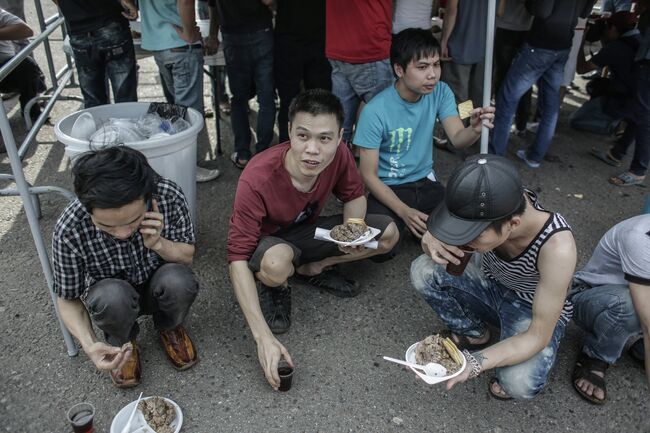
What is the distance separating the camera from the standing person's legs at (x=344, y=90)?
149 inches

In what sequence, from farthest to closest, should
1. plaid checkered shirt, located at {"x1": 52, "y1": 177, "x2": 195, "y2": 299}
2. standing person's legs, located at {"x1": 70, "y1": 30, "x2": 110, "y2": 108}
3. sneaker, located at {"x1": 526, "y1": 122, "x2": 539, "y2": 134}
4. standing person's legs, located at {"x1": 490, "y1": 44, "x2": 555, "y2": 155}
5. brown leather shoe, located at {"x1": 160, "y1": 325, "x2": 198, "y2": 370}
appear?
sneaker, located at {"x1": 526, "y1": 122, "x2": 539, "y2": 134} < standing person's legs, located at {"x1": 490, "y1": 44, "x2": 555, "y2": 155} < standing person's legs, located at {"x1": 70, "y1": 30, "x2": 110, "y2": 108} < brown leather shoe, located at {"x1": 160, "y1": 325, "x2": 198, "y2": 370} < plaid checkered shirt, located at {"x1": 52, "y1": 177, "x2": 195, "y2": 299}

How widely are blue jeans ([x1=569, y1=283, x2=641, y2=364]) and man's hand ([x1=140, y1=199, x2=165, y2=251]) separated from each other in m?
1.94

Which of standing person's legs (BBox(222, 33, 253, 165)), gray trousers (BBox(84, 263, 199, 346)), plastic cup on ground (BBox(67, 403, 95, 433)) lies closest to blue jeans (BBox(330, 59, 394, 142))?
standing person's legs (BBox(222, 33, 253, 165))

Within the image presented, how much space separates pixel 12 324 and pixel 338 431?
1759mm

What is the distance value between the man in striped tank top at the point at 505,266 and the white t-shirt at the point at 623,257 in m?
0.29

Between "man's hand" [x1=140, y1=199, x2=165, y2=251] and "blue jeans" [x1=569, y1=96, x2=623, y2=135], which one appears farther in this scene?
"blue jeans" [x1=569, y1=96, x2=623, y2=135]

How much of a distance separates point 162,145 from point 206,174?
1.38 m

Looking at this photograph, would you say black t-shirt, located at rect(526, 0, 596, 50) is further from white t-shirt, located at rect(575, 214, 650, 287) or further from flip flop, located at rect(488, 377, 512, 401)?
flip flop, located at rect(488, 377, 512, 401)

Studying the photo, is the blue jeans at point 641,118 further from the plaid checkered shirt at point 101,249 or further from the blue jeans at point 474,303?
the plaid checkered shirt at point 101,249

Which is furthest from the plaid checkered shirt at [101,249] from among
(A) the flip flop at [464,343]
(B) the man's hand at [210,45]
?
(B) the man's hand at [210,45]

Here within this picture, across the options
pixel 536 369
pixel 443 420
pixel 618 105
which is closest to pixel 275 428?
pixel 443 420

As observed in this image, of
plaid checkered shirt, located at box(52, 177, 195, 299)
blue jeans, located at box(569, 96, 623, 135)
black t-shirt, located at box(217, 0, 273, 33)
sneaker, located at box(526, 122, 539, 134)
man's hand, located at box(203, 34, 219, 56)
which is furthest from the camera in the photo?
sneaker, located at box(526, 122, 539, 134)

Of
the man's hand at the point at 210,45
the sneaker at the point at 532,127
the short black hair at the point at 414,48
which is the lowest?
the sneaker at the point at 532,127

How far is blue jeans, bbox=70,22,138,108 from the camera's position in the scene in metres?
3.56
